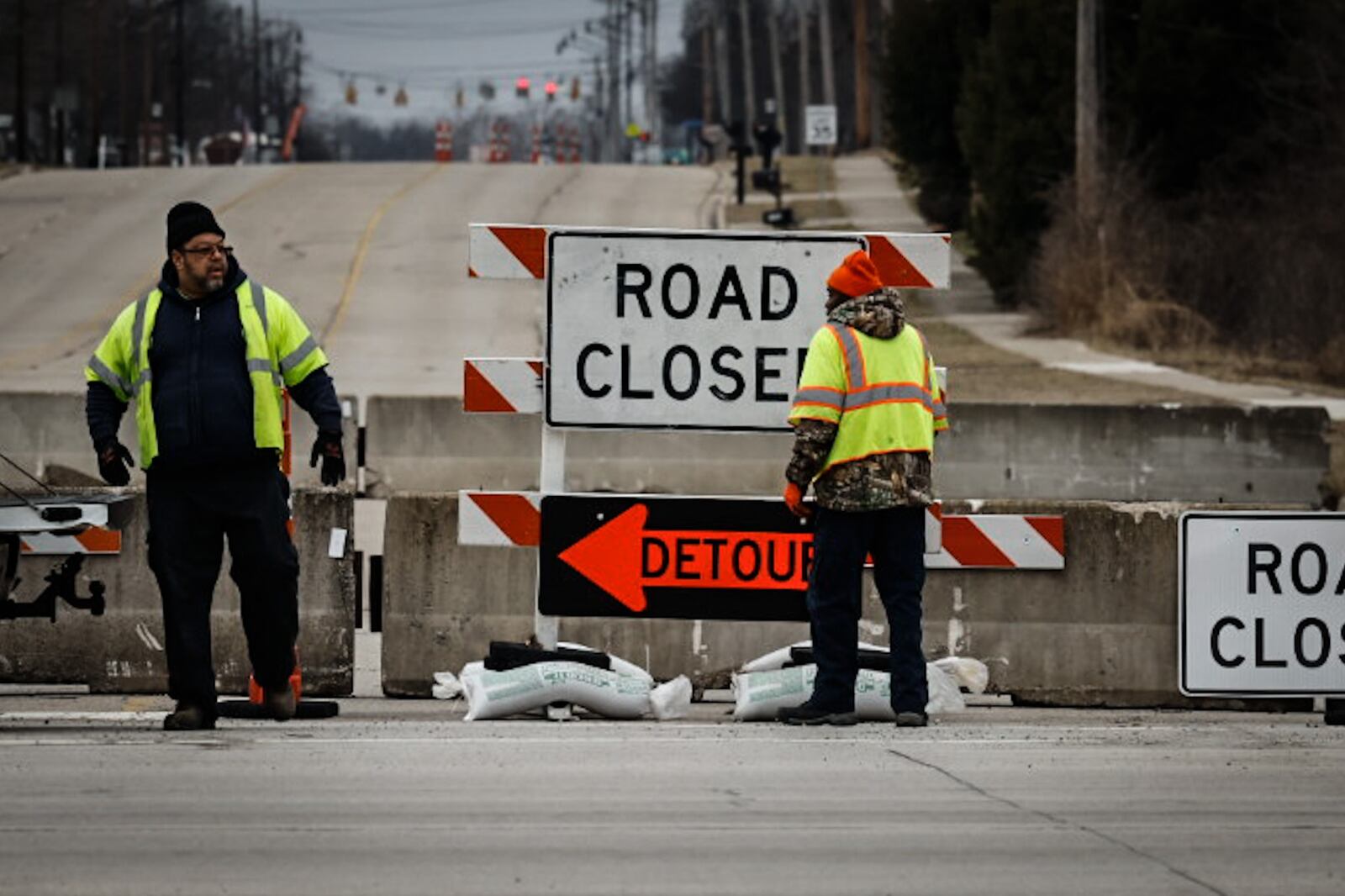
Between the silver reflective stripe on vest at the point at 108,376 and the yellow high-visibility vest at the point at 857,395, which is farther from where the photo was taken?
the yellow high-visibility vest at the point at 857,395

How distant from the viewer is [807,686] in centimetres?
1188

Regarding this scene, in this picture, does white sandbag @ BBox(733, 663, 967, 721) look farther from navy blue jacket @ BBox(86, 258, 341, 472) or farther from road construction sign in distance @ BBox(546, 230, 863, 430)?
navy blue jacket @ BBox(86, 258, 341, 472)

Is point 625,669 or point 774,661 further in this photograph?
point 774,661

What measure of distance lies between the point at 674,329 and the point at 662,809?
136 inches

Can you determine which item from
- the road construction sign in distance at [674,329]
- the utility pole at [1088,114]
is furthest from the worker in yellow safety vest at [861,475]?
the utility pole at [1088,114]

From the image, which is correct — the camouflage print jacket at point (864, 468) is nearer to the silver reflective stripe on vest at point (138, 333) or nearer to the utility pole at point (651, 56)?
the silver reflective stripe on vest at point (138, 333)

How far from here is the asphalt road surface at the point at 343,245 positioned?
43.9m

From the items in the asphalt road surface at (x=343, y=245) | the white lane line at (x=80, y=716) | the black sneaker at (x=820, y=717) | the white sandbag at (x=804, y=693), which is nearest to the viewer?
the white lane line at (x=80, y=716)

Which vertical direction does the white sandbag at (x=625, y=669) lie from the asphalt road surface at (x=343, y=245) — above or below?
below

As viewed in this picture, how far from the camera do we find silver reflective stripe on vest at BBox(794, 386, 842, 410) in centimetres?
1134

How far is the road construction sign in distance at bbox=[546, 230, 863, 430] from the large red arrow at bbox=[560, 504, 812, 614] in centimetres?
46

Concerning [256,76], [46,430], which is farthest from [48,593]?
[256,76]

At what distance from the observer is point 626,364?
12227mm

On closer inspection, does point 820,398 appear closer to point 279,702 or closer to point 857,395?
point 857,395
